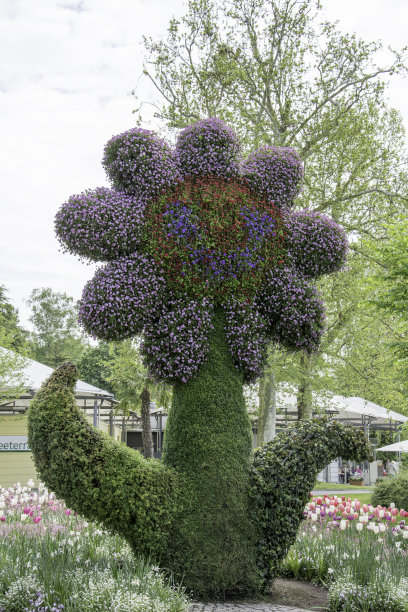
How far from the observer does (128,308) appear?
18.8 feet

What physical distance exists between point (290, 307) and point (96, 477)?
2.82m

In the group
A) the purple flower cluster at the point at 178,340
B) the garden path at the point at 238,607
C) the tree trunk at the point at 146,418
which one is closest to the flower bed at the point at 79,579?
the garden path at the point at 238,607

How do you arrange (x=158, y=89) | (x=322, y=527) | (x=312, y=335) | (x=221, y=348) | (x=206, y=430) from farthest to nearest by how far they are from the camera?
1. (x=158, y=89)
2. (x=322, y=527)
3. (x=312, y=335)
4. (x=221, y=348)
5. (x=206, y=430)

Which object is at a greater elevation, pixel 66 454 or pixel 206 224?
pixel 206 224

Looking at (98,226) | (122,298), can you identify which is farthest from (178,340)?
(98,226)

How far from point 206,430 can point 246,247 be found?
2.10 m

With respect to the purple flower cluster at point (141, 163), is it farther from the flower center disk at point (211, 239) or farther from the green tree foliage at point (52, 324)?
the green tree foliage at point (52, 324)

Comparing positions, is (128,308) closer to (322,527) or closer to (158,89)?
(322,527)

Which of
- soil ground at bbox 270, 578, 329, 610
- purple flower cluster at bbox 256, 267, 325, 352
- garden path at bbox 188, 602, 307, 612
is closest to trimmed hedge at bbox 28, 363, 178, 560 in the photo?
garden path at bbox 188, 602, 307, 612

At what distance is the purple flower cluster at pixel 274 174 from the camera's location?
675cm

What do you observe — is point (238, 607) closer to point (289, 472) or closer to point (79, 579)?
point (289, 472)

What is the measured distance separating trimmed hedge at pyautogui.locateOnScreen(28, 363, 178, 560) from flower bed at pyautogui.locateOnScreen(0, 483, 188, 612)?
0.34m

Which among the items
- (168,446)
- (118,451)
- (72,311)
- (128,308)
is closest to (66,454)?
(118,451)

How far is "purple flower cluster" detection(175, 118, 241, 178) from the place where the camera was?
21.6 ft
